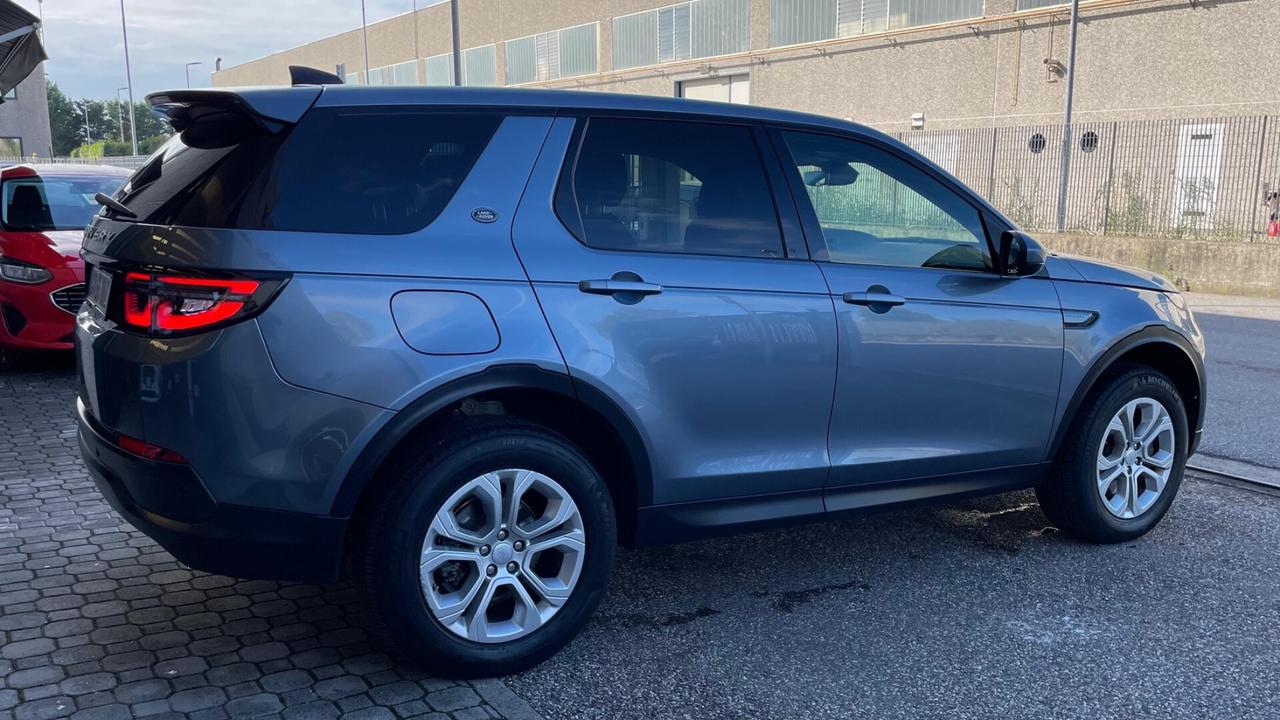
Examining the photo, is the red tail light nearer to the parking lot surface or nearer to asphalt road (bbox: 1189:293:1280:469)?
the parking lot surface

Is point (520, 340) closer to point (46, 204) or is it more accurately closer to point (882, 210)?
point (882, 210)

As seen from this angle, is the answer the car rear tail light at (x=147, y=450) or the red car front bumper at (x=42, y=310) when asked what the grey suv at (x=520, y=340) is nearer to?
the car rear tail light at (x=147, y=450)

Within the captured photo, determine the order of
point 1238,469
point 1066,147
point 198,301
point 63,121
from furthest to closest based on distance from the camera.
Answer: point 63,121 < point 1066,147 < point 1238,469 < point 198,301

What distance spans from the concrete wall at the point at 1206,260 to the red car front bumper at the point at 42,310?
43.7 ft

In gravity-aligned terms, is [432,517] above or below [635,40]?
below

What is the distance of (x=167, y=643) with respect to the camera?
358 cm

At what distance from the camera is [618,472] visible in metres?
3.63

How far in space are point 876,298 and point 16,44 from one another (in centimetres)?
1363

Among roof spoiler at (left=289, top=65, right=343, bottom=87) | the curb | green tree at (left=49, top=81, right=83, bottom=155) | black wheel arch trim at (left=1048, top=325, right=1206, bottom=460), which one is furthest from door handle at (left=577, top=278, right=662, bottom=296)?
green tree at (left=49, top=81, right=83, bottom=155)

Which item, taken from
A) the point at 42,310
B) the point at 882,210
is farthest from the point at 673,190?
Answer: the point at 42,310

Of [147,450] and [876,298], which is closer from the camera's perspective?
[147,450]

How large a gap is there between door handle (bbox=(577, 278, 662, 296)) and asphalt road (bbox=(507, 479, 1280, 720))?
1199mm

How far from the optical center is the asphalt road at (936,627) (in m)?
3.30

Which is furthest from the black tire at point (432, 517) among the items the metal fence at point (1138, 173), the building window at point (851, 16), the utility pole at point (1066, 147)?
the building window at point (851, 16)
